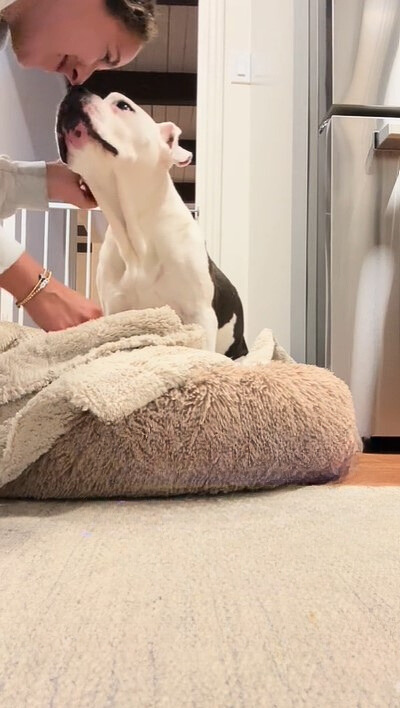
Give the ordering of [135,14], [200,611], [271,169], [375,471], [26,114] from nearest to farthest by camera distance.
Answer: [200,611] → [375,471] → [135,14] → [271,169] → [26,114]

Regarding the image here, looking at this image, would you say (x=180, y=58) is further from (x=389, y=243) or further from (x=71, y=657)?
(x=71, y=657)

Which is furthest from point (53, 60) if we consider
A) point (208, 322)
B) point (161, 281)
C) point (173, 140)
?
point (208, 322)

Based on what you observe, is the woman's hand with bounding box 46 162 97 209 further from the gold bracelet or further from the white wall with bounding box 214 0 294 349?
the white wall with bounding box 214 0 294 349

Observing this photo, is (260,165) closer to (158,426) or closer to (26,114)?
(26,114)

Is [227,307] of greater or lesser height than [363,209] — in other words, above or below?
below

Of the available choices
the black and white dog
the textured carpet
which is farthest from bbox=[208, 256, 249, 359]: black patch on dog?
the textured carpet

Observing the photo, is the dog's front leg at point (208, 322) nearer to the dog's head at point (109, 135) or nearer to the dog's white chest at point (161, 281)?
the dog's white chest at point (161, 281)

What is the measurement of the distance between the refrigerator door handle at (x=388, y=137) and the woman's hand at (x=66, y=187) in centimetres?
61

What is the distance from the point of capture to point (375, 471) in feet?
3.34

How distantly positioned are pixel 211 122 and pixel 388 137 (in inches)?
28.6

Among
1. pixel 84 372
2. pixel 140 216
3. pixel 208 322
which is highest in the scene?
pixel 140 216

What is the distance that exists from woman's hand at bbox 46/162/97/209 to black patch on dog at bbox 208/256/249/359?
11.5 inches

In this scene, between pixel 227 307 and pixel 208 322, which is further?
pixel 227 307

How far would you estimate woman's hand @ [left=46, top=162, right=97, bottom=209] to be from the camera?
Result: 125 centimetres
